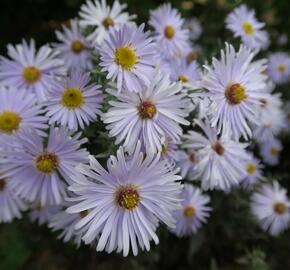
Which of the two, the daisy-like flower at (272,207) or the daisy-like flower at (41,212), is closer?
the daisy-like flower at (41,212)

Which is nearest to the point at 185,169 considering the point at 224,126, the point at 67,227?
the point at 224,126

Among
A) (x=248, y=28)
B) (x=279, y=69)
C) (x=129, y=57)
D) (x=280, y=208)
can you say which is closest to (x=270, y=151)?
(x=280, y=208)

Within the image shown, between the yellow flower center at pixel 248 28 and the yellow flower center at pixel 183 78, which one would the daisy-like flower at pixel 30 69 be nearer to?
the yellow flower center at pixel 183 78

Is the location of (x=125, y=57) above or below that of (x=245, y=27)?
below

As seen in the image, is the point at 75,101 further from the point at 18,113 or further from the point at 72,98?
the point at 18,113

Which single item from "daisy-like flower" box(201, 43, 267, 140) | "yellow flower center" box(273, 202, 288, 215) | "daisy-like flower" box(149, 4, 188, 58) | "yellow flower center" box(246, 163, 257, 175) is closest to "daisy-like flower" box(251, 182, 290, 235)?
"yellow flower center" box(273, 202, 288, 215)

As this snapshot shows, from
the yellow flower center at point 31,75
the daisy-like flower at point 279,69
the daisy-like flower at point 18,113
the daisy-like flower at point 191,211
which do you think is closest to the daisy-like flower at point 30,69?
the yellow flower center at point 31,75
